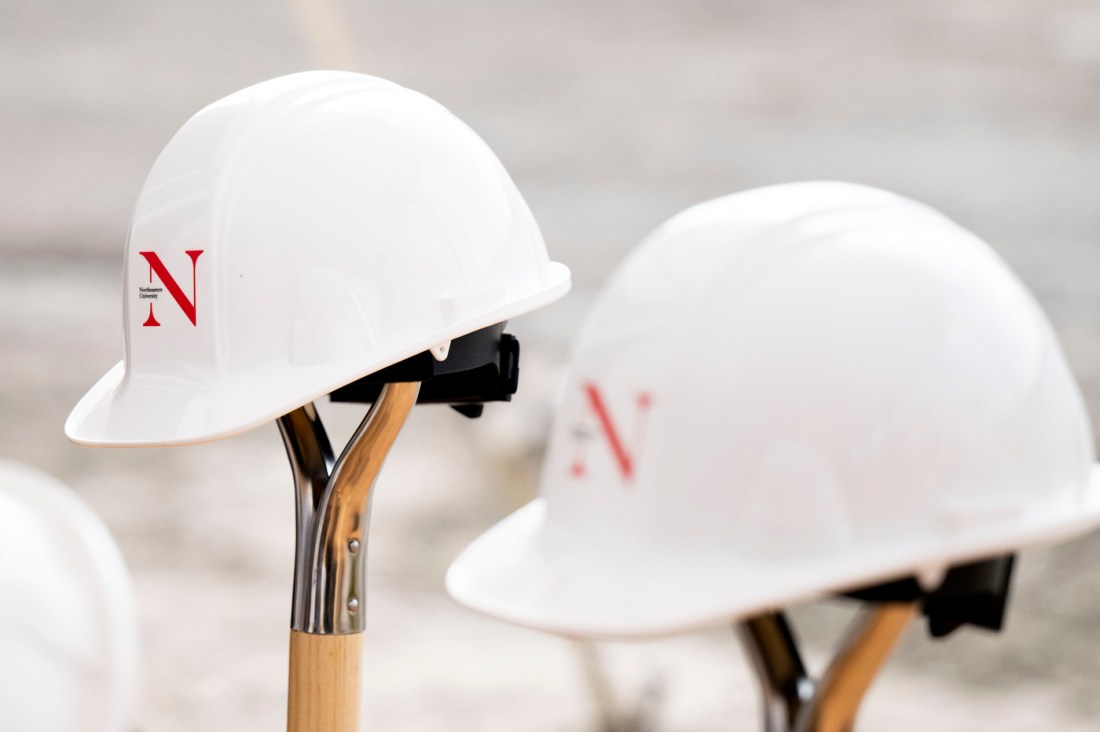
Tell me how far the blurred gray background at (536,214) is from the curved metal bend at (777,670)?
3004mm

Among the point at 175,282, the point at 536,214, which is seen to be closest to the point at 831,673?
the point at 175,282

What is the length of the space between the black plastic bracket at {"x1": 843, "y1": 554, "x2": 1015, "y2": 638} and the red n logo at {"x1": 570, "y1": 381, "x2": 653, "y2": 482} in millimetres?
236

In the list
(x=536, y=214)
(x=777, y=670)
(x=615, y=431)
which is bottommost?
(x=777, y=670)

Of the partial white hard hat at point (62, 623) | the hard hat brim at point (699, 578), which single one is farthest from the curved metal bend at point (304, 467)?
the hard hat brim at point (699, 578)

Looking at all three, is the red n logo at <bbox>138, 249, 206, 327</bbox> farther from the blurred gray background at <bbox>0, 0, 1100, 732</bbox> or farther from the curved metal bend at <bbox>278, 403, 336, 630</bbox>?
the blurred gray background at <bbox>0, 0, 1100, 732</bbox>

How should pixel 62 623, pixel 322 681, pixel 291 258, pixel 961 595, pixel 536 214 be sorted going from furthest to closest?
pixel 536 214 < pixel 62 623 < pixel 322 681 < pixel 291 258 < pixel 961 595

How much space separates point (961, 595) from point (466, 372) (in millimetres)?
960

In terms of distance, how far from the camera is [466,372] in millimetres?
2070

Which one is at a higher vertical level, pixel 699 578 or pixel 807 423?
pixel 807 423

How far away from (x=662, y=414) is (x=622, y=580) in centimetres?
16

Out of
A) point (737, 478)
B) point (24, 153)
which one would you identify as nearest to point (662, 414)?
point (737, 478)

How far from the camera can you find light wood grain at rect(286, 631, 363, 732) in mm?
1932

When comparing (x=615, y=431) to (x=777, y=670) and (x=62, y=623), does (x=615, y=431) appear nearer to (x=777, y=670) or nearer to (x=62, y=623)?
(x=777, y=670)

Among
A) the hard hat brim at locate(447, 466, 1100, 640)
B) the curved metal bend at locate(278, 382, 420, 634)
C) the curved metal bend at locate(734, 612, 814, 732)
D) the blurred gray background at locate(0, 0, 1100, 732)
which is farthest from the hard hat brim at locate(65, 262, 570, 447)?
the blurred gray background at locate(0, 0, 1100, 732)
